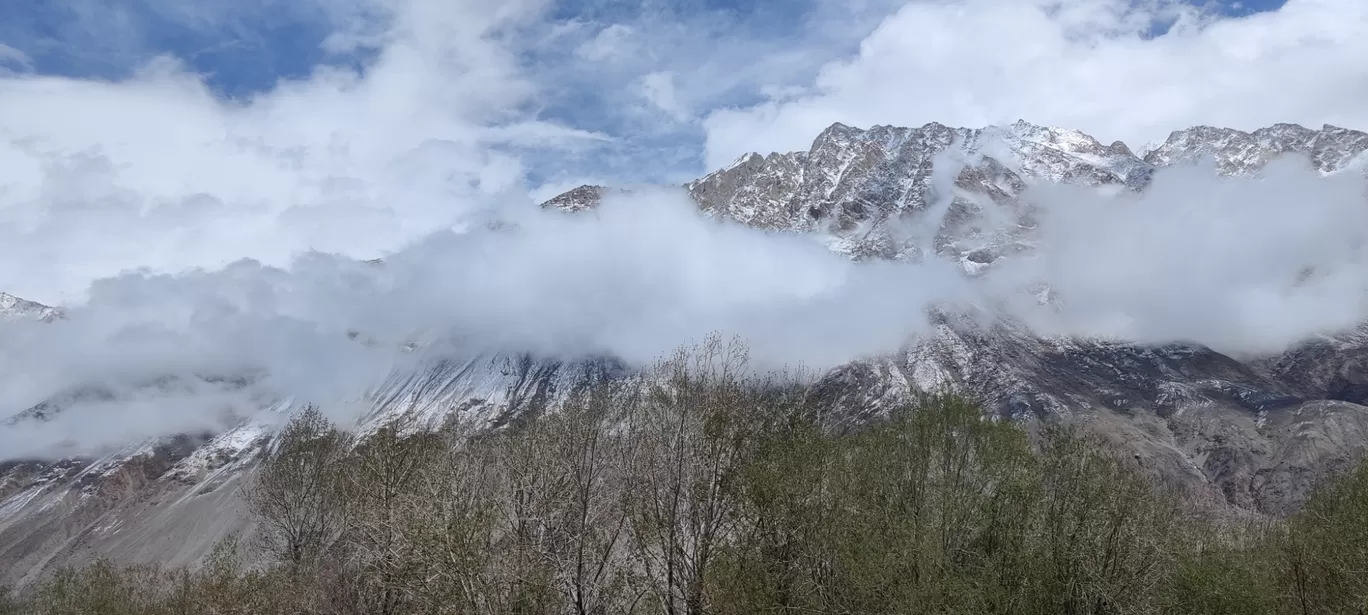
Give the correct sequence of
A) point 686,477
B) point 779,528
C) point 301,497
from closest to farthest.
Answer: point 779,528, point 686,477, point 301,497

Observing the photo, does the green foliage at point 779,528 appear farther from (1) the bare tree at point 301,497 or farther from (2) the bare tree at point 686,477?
(1) the bare tree at point 301,497

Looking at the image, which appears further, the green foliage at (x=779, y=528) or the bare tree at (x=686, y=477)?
the bare tree at (x=686, y=477)

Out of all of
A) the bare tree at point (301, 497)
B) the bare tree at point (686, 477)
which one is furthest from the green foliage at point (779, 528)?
the bare tree at point (301, 497)

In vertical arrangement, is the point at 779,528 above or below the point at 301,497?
below

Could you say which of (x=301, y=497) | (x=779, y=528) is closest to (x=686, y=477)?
(x=779, y=528)

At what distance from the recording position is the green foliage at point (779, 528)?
3497cm

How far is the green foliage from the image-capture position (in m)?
35.0

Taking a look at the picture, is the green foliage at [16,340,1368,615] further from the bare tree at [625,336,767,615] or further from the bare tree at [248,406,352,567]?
the bare tree at [248,406,352,567]

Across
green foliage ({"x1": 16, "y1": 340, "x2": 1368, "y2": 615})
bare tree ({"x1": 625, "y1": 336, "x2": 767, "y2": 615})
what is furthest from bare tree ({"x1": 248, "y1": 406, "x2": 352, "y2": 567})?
bare tree ({"x1": 625, "y1": 336, "x2": 767, "y2": 615})

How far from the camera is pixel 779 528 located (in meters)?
38.3

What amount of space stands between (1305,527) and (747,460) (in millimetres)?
33834

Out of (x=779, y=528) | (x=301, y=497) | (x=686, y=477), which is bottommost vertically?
(x=779, y=528)

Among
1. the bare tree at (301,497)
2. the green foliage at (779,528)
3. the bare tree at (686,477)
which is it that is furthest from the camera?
the bare tree at (301,497)

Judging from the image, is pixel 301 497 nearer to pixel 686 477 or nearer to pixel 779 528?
pixel 686 477
